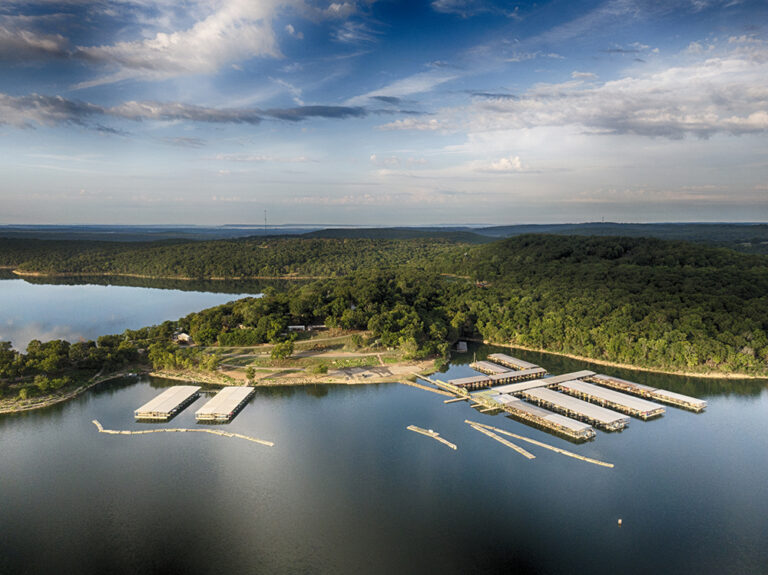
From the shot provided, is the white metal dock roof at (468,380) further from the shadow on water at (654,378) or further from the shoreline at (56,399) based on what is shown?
the shoreline at (56,399)

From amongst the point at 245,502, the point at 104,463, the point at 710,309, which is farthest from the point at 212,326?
the point at 710,309

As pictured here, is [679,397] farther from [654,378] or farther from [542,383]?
[542,383]

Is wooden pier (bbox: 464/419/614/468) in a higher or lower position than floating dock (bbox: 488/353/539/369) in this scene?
lower

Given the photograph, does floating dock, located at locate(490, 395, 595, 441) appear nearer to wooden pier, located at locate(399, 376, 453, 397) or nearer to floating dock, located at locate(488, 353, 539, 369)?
wooden pier, located at locate(399, 376, 453, 397)

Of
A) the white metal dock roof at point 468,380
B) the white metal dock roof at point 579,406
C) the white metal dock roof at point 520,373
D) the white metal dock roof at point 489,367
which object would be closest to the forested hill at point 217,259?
the white metal dock roof at point 489,367

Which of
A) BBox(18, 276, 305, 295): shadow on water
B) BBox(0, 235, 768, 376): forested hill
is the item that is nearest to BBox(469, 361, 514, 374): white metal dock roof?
BBox(0, 235, 768, 376): forested hill

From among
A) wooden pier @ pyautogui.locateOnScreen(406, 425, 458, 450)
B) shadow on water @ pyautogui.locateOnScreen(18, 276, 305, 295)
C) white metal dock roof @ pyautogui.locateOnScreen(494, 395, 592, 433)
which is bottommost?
wooden pier @ pyautogui.locateOnScreen(406, 425, 458, 450)

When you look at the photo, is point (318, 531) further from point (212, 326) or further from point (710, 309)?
point (710, 309)
